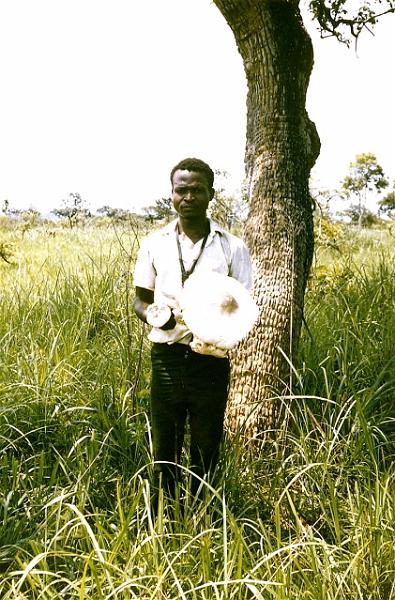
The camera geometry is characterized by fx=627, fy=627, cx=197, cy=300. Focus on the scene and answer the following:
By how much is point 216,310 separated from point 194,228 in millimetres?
431

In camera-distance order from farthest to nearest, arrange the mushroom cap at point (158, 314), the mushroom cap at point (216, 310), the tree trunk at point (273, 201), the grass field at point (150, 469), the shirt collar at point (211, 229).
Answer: the tree trunk at point (273, 201) → the shirt collar at point (211, 229) → the mushroom cap at point (158, 314) → the mushroom cap at point (216, 310) → the grass field at point (150, 469)

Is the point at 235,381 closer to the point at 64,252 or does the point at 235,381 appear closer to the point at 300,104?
the point at 300,104

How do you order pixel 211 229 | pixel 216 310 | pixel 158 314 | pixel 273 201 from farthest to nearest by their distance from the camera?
1. pixel 273 201
2. pixel 211 229
3. pixel 158 314
4. pixel 216 310

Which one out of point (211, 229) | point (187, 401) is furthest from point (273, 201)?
point (187, 401)

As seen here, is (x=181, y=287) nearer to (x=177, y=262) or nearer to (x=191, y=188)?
(x=177, y=262)

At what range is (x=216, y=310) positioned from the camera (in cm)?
228

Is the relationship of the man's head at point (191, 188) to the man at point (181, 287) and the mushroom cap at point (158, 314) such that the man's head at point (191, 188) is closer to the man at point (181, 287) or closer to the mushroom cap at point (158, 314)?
the man at point (181, 287)

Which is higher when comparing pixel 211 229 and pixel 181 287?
pixel 211 229

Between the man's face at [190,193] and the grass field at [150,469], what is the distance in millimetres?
849

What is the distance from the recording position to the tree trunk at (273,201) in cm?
319

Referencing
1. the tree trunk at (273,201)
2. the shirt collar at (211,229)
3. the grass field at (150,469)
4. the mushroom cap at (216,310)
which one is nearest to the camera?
the grass field at (150,469)

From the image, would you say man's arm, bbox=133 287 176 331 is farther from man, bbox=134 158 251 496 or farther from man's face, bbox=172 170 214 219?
man's face, bbox=172 170 214 219

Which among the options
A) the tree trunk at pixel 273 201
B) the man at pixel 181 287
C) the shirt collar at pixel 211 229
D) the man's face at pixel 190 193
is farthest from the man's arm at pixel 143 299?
the tree trunk at pixel 273 201

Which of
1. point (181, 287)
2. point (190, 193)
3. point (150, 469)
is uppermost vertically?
point (190, 193)
